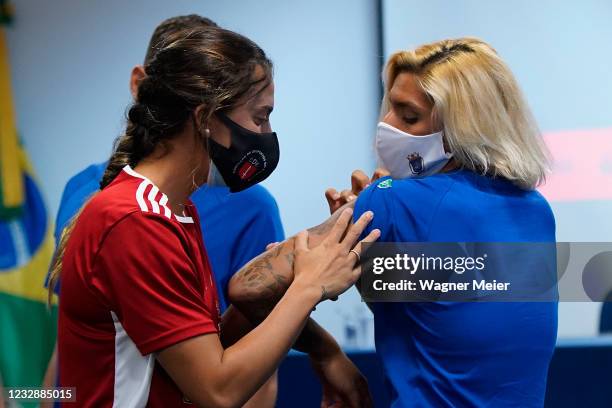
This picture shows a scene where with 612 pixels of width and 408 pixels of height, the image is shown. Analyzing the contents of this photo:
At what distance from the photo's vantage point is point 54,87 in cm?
343

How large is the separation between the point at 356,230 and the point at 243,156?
242 millimetres

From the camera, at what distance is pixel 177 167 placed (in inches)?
60.0

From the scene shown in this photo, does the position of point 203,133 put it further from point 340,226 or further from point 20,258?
point 20,258

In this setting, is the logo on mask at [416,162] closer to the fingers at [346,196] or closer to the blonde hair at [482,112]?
the blonde hair at [482,112]

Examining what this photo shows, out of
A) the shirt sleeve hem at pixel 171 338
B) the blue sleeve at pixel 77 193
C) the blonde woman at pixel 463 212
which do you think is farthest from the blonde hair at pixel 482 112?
the blue sleeve at pixel 77 193

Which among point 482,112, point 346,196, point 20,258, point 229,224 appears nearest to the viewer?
point 482,112

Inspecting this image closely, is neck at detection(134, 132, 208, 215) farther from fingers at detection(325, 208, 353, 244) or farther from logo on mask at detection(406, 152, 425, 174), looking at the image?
logo on mask at detection(406, 152, 425, 174)

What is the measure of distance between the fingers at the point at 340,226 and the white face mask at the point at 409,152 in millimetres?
164

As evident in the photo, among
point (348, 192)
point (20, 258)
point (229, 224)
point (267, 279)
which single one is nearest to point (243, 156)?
point (267, 279)

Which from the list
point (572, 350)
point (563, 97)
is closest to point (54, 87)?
point (563, 97)

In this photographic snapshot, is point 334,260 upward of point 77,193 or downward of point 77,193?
upward

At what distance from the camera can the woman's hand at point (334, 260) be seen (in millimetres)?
1524

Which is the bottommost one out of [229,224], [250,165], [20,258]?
[20,258]

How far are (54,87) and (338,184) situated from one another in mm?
1159
